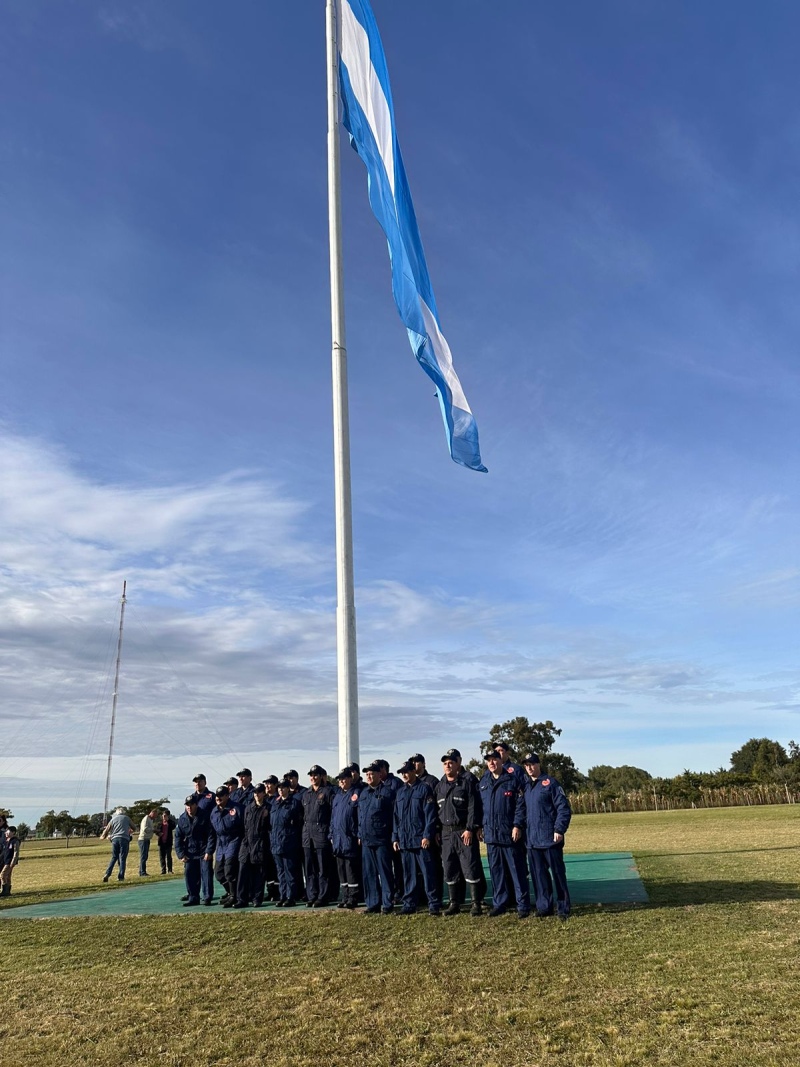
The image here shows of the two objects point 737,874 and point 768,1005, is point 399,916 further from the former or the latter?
point 737,874

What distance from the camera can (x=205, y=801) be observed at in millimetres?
A: 13422

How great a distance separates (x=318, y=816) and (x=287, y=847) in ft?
2.42

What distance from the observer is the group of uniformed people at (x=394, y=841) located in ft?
32.4

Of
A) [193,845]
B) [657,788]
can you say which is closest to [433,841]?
[193,845]

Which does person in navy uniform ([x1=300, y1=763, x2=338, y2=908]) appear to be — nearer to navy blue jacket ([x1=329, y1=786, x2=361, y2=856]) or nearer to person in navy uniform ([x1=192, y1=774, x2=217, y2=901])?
navy blue jacket ([x1=329, y1=786, x2=361, y2=856])

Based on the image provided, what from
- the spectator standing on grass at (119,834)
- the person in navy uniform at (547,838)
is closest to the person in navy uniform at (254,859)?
the person in navy uniform at (547,838)

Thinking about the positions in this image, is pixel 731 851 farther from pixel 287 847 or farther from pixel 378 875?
pixel 287 847

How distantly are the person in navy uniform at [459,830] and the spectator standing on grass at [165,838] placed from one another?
1230 cm

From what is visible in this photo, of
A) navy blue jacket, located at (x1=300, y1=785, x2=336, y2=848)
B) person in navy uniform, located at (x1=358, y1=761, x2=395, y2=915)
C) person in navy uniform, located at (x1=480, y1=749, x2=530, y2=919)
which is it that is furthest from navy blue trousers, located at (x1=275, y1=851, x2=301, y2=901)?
person in navy uniform, located at (x1=480, y1=749, x2=530, y2=919)

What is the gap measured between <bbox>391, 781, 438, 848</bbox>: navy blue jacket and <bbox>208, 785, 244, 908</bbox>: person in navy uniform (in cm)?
311

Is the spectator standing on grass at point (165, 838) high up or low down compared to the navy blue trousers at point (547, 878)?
up

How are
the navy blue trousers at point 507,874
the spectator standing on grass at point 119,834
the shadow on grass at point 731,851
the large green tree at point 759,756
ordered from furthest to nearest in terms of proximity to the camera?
1. the large green tree at point 759,756
2. the spectator standing on grass at point 119,834
3. the shadow on grass at point 731,851
4. the navy blue trousers at point 507,874

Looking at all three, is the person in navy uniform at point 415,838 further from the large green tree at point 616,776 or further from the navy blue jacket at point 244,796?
the large green tree at point 616,776

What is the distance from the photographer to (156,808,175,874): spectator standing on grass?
20391 millimetres
